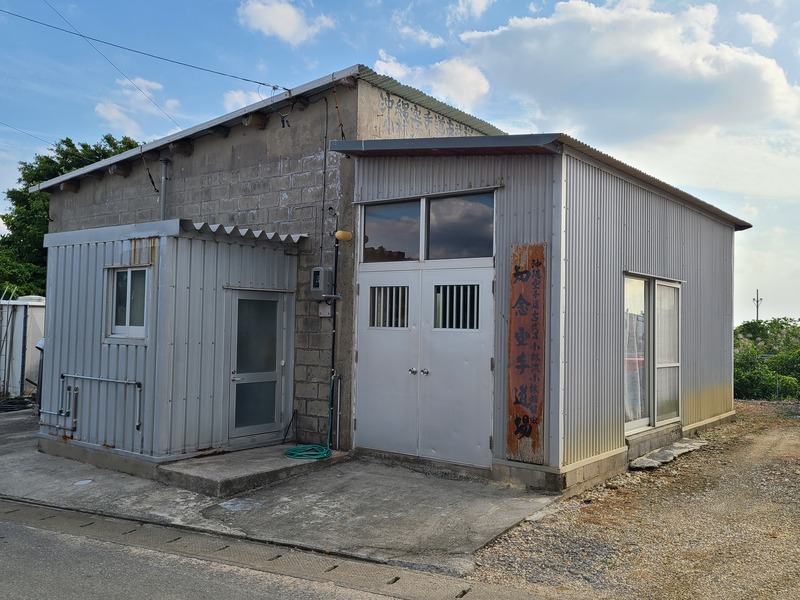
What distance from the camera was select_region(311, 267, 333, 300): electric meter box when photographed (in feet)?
28.9

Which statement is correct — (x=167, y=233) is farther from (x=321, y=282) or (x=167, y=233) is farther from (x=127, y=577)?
(x=127, y=577)

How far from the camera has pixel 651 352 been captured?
30.4 ft

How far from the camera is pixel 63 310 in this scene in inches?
360

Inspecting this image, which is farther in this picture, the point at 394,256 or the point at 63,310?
the point at 63,310

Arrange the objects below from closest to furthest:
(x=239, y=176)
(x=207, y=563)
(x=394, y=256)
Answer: (x=207, y=563)
(x=394, y=256)
(x=239, y=176)

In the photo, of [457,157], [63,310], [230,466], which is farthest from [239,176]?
[230,466]

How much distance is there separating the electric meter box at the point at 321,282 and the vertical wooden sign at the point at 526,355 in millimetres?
2601

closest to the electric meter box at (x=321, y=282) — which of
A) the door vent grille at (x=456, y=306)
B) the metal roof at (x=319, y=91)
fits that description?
the door vent grille at (x=456, y=306)

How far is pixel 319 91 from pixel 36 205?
21.1 m

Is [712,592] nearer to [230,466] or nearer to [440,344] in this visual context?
[440,344]

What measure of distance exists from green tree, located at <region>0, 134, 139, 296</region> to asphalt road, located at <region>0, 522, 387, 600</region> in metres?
21.1

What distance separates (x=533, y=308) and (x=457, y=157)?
2.07 metres

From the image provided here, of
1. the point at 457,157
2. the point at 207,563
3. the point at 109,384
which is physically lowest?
the point at 207,563

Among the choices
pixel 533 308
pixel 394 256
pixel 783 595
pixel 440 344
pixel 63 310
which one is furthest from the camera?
pixel 63 310
